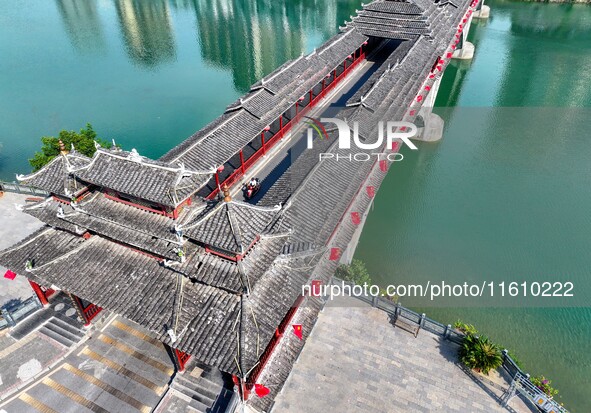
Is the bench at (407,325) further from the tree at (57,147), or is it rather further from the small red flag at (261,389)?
the tree at (57,147)

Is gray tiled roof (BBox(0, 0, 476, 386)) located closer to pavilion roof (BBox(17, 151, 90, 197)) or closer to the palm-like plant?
pavilion roof (BBox(17, 151, 90, 197))

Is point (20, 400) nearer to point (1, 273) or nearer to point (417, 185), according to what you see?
point (1, 273)

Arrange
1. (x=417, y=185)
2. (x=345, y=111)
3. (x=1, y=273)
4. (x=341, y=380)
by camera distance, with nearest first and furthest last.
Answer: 1. (x=341, y=380)
2. (x=1, y=273)
3. (x=345, y=111)
4. (x=417, y=185)

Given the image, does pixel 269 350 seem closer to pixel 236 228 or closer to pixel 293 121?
pixel 236 228

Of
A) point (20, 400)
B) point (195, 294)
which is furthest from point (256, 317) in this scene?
point (20, 400)

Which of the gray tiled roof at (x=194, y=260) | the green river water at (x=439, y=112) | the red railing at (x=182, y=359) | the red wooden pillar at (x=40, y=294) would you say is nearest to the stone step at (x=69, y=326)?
the red wooden pillar at (x=40, y=294)

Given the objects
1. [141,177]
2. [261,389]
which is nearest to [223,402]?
[261,389]
